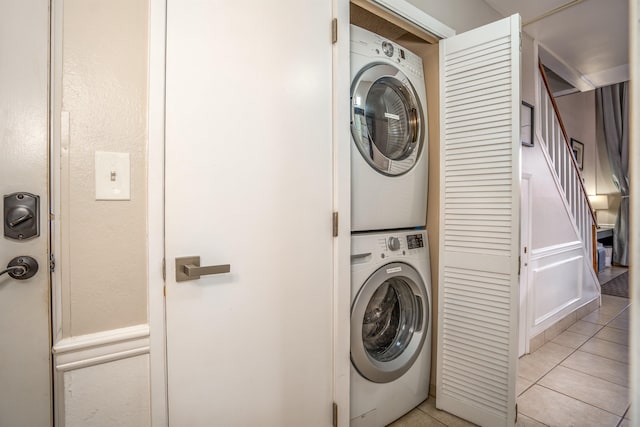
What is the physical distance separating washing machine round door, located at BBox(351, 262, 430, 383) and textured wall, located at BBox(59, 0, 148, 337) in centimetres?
92

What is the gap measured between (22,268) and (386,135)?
1517mm

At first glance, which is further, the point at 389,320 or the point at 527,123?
the point at 527,123

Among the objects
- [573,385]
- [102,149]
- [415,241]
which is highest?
[102,149]

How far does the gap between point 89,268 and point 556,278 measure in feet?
11.2

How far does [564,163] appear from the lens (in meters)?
3.03

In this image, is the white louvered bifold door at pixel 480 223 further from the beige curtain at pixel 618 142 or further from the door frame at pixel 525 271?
A: the beige curtain at pixel 618 142

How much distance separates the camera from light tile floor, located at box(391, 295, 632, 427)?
1.71 m

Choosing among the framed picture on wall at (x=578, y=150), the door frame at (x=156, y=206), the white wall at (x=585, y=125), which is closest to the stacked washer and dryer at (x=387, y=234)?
the door frame at (x=156, y=206)

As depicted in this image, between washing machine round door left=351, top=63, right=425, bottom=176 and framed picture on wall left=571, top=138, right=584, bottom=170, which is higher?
framed picture on wall left=571, top=138, right=584, bottom=170

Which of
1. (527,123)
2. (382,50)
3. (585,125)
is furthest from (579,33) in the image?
(585,125)

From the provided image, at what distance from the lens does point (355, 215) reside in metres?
1.50

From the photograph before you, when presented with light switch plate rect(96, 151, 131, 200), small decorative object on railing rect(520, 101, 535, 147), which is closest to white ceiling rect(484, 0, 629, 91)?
small decorative object on railing rect(520, 101, 535, 147)

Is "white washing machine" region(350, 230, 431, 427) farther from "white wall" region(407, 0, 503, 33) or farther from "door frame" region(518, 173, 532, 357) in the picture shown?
"white wall" region(407, 0, 503, 33)

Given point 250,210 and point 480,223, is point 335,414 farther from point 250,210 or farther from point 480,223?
point 480,223
